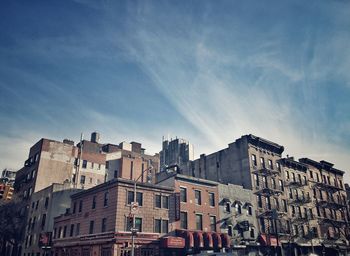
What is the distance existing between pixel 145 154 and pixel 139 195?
46892 mm

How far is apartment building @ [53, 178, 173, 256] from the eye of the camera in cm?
3384

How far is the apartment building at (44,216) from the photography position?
153 feet

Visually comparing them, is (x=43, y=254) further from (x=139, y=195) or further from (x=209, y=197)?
(x=209, y=197)

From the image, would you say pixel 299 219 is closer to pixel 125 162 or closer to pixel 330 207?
pixel 330 207

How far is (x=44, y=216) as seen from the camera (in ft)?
165

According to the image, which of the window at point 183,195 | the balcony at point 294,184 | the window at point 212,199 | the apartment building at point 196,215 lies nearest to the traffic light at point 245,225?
the apartment building at point 196,215

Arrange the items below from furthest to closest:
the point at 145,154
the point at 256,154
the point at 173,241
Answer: the point at 145,154
the point at 256,154
the point at 173,241

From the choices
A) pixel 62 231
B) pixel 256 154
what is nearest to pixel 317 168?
pixel 256 154

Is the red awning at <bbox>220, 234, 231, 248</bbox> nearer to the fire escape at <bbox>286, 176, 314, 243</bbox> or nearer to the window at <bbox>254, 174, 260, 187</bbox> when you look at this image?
the window at <bbox>254, 174, 260, 187</bbox>

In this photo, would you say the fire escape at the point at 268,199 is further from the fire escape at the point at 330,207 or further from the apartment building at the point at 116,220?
the apartment building at the point at 116,220

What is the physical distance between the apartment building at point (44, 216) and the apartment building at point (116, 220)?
5941 mm

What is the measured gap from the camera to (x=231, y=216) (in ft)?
149

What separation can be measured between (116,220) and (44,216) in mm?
23141

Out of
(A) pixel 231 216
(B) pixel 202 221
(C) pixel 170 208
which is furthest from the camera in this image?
(A) pixel 231 216
